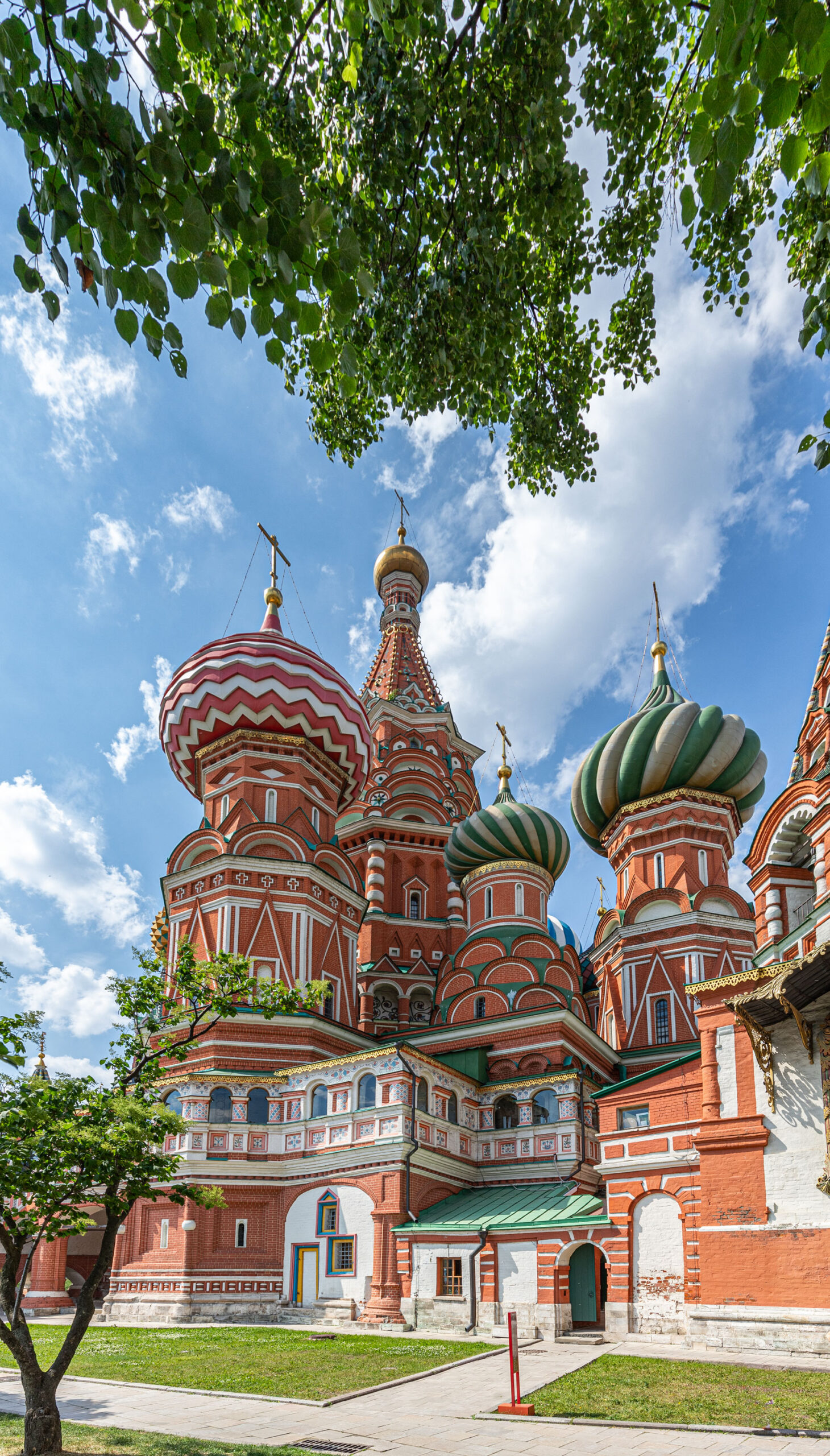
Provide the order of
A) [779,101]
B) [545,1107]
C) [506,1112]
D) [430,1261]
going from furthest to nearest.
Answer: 1. [506,1112]
2. [545,1107]
3. [430,1261]
4. [779,101]

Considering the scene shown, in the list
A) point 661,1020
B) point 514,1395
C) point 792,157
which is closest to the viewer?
point 792,157

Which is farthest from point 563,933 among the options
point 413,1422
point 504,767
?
point 413,1422

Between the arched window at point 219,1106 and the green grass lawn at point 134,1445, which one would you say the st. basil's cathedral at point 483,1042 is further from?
the green grass lawn at point 134,1445

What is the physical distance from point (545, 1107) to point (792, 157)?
21.5 meters

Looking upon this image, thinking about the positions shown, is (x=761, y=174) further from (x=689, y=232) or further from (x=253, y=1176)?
(x=253, y=1176)

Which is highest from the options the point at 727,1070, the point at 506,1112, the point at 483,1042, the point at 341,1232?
the point at 483,1042

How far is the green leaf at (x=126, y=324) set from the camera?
3883 mm

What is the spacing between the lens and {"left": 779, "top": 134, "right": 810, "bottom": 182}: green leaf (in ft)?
11.1

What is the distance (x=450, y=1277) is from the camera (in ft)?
57.0

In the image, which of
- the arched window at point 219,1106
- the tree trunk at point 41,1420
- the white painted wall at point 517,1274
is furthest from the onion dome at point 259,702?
the tree trunk at point 41,1420

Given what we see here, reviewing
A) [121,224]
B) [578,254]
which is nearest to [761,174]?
[578,254]

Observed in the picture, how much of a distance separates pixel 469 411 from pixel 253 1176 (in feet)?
58.9

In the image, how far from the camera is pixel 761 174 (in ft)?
24.2

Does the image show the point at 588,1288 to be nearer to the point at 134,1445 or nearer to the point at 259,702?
the point at 134,1445
